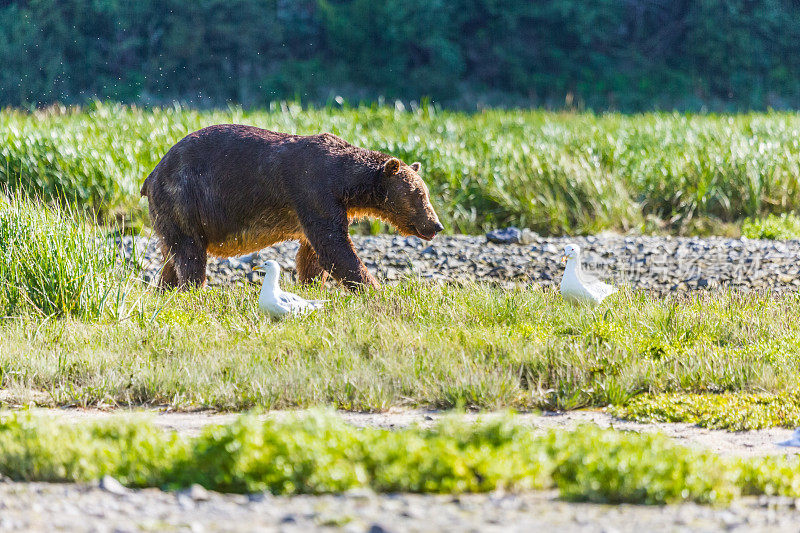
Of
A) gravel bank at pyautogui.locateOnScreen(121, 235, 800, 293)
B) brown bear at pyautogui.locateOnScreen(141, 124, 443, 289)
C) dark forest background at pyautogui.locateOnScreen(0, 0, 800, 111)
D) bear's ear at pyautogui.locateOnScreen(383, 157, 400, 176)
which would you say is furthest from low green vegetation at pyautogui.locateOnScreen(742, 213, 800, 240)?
dark forest background at pyautogui.locateOnScreen(0, 0, 800, 111)

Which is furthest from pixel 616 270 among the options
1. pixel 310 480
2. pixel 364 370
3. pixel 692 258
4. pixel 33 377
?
pixel 310 480

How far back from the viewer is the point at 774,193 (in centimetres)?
1326

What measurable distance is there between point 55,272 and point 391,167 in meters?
2.61

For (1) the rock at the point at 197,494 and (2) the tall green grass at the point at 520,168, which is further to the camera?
(2) the tall green grass at the point at 520,168

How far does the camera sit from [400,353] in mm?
6344

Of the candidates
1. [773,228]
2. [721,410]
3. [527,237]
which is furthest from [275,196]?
[773,228]

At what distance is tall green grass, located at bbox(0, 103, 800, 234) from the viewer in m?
12.3

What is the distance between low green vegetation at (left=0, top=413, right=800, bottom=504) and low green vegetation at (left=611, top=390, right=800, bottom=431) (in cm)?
107

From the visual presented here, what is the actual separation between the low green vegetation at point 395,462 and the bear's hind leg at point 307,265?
12.6 ft

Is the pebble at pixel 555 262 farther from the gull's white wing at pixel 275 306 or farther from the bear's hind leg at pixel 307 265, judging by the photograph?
the gull's white wing at pixel 275 306

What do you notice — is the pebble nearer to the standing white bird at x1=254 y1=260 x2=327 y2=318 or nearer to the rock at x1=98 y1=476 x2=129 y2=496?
the standing white bird at x1=254 y1=260 x2=327 y2=318

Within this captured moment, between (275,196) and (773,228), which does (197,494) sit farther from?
(773,228)

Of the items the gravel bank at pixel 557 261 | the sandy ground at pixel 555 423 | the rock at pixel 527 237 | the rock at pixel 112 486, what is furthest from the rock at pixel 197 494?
the rock at pixel 527 237

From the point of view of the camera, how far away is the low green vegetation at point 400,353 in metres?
5.81
